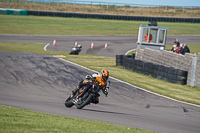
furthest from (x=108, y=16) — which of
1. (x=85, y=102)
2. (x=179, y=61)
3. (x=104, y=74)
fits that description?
(x=85, y=102)

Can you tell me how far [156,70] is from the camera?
18594mm

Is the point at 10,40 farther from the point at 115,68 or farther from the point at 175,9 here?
the point at 175,9

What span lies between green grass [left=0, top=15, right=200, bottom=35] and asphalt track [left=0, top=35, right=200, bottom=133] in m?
26.2

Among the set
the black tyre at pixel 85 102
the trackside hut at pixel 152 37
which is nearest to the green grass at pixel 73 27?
the trackside hut at pixel 152 37

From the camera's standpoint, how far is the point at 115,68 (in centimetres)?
2128

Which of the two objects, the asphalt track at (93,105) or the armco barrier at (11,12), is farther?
the armco barrier at (11,12)

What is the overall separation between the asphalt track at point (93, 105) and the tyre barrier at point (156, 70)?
3.12 metres

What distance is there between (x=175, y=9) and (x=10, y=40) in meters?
55.4

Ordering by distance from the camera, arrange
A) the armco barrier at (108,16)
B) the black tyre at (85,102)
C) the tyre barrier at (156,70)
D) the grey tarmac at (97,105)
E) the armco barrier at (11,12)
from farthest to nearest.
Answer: the armco barrier at (11,12)
the armco barrier at (108,16)
the tyre barrier at (156,70)
the black tyre at (85,102)
the grey tarmac at (97,105)

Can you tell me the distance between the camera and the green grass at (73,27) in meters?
44.6

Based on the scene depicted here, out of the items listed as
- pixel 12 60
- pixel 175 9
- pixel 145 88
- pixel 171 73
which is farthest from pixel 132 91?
pixel 175 9

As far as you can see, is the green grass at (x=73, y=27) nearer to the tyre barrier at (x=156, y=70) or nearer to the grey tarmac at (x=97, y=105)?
the tyre barrier at (x=156, y=70)

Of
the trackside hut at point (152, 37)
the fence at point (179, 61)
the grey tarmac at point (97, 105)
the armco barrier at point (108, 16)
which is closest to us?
the grey tarmac at point (97, 105)

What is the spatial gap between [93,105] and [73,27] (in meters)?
40.1
